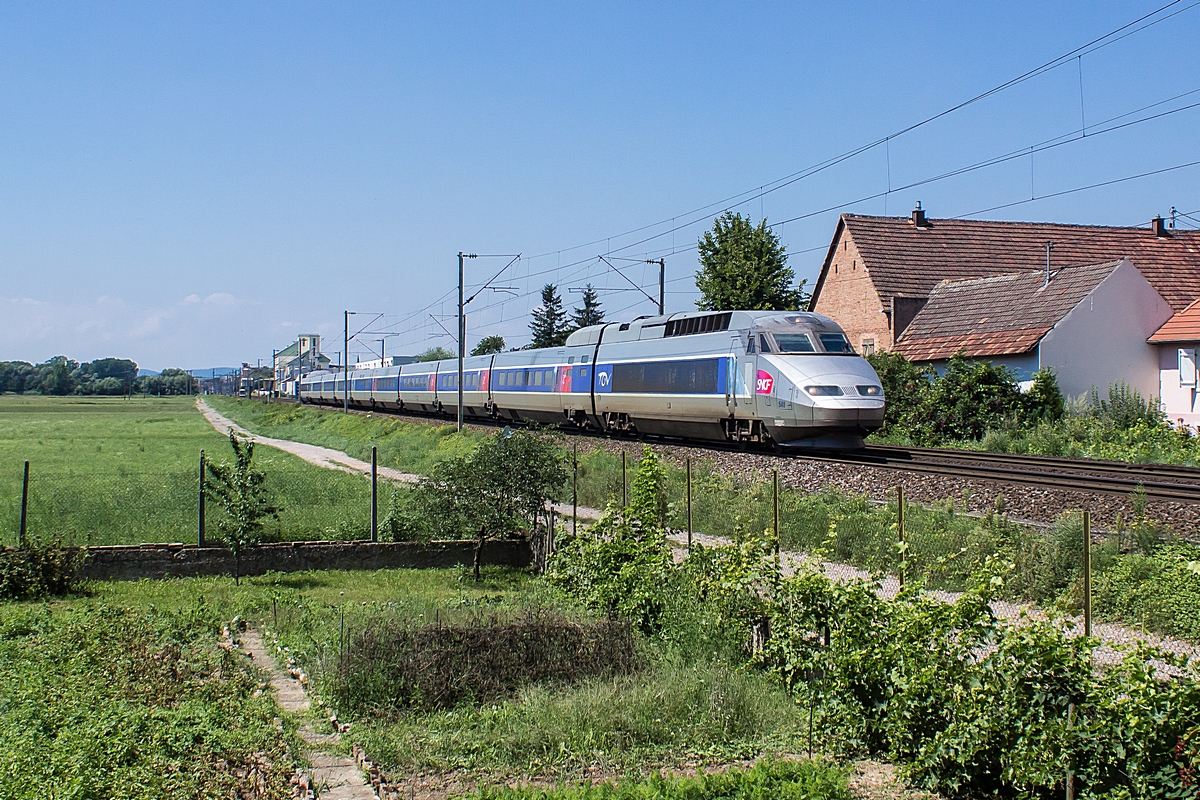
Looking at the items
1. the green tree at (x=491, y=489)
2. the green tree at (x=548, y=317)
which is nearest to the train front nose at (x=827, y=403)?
the green tree at (x=491, y=489)

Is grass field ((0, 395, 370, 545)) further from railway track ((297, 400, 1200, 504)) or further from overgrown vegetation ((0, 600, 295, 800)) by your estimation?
railway track ((297, 400, 1200, 504))

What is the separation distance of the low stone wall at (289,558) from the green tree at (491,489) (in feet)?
2.87

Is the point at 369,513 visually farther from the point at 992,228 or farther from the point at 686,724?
the point at 992,228

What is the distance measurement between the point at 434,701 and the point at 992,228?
47153 millimetres

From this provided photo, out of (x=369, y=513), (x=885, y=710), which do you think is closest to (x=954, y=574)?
(x=885, y=710)

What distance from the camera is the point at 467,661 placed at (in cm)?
1067

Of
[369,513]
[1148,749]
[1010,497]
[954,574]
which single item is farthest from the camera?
[369,513]

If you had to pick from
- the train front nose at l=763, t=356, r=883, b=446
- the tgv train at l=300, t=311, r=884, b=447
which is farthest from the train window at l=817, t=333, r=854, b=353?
the train front nose at l=763, t=356, r=883, b=446

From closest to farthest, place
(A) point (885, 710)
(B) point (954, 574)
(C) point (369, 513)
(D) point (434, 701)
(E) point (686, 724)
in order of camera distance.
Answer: (A) point (885, 710), (E) point (686, 724), (D) point (434, 701), (B) point (954, 574), (C) point (369, 513)

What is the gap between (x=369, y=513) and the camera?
2112cm

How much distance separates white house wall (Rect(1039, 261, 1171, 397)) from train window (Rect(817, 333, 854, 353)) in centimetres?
1191

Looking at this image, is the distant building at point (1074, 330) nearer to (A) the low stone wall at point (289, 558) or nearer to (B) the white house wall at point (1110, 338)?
(B) the white house wall at point (1110, 338)

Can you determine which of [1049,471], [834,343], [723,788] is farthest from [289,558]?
[1049,471]

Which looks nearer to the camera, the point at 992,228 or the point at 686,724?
the point at 686,724
